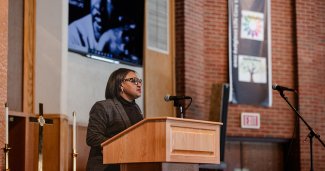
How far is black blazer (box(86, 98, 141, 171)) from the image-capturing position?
6.64 meters

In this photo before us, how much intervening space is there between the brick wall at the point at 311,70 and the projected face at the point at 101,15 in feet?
14.3

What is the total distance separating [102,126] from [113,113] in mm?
181

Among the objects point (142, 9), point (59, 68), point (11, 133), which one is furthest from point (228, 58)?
point (11, 133)

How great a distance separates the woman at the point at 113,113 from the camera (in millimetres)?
6668

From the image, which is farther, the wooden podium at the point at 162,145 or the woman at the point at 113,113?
the woman at the point at 113,113

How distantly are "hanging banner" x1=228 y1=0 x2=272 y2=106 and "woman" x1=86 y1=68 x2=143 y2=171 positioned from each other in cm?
535

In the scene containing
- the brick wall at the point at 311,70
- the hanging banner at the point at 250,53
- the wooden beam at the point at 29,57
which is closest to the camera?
the wooden beam at the point at 29,57

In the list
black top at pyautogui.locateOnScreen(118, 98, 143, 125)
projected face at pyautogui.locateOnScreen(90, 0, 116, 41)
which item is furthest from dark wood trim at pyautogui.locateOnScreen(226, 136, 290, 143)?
black top at pyautogui.locateOnScreen(118, 98, 143, 125)

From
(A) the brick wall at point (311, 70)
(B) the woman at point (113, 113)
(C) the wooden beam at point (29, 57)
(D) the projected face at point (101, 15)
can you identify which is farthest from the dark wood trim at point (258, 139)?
(B) the woman at point (113, 113)

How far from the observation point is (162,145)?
5570mm

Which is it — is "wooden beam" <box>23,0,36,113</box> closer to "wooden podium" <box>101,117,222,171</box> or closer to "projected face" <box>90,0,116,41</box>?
"projected face" <box>90,0,116,41</box>

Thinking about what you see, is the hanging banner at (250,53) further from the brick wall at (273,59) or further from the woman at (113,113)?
the woman at (113,113)

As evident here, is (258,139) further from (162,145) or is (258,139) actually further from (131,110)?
(162,145)

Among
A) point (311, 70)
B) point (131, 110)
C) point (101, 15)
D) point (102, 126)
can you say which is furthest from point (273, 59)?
point (102, 126)
